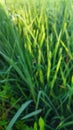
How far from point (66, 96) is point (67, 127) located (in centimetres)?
12

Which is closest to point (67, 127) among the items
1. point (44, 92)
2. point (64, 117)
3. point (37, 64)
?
point (64, 117)

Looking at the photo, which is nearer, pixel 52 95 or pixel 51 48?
pixel 52 95

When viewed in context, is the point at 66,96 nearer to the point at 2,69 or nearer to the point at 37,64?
the point at 37,64

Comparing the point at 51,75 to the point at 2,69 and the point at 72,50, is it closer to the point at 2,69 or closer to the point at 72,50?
the point at 72,50

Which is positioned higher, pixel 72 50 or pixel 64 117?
pixel 72 50

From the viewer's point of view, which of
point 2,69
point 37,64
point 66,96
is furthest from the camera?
point 2,69

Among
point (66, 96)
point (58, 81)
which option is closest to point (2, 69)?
point (58, 81)

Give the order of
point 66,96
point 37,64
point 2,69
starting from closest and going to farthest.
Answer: point 66,96 < point 37,64 < point 2,69

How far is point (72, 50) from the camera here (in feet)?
3.85

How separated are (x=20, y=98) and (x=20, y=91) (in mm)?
69

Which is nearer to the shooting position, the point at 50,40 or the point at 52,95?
the point at 52,95

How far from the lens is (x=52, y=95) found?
103 centimetres

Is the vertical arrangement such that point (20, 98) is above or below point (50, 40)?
below

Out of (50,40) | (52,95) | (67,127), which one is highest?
(50,40)
